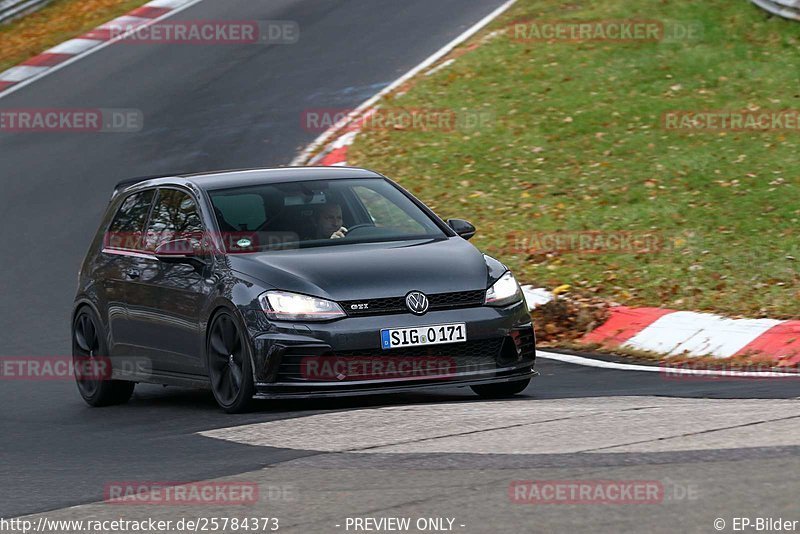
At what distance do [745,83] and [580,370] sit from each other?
9.78m

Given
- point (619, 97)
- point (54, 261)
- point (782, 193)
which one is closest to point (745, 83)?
point (619, 97)

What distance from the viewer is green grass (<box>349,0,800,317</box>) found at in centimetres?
1331

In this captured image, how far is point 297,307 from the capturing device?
29.7 ft

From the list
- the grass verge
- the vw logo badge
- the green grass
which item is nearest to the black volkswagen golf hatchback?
the vw logo badge

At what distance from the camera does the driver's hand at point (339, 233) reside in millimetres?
9913

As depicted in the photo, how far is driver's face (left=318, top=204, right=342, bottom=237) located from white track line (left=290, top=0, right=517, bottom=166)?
318 inches

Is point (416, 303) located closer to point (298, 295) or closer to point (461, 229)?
point (298, 295)

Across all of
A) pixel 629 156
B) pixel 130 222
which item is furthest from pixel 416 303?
pixel 629 156

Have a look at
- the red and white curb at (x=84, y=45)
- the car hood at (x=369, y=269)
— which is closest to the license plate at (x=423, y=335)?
the car hood at (x=369, y=269)

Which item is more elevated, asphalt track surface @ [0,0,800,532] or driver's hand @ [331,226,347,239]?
driver's hand @ [331,226,347,239]

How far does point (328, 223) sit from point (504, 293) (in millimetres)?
1317

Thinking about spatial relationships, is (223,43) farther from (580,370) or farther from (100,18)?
(580,370)

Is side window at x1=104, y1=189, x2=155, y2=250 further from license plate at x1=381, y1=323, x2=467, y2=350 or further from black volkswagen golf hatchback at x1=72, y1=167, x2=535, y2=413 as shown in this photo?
license plate at x1=381, y1=323, x2=467, y2=350

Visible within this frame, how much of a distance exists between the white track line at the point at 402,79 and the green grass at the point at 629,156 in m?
0.42
